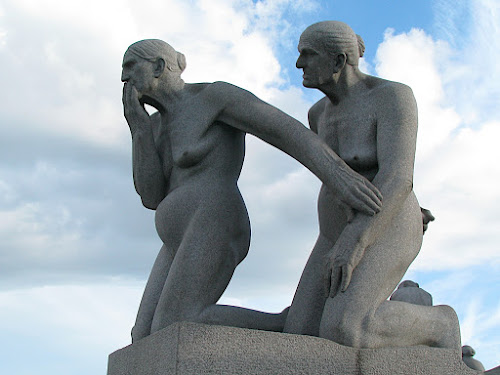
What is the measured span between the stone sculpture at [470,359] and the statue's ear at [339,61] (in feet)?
16.1

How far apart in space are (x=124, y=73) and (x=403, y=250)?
2.90 meters

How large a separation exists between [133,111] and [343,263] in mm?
2269

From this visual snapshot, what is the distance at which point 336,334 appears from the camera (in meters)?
5.45

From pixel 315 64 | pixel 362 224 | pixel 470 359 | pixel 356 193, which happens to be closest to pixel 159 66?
pixel 315 64

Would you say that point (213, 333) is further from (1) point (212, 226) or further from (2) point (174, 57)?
(2) point (174, 57)

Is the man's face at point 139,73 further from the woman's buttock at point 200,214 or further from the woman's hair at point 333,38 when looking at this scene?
the woman's hair at point 333,38

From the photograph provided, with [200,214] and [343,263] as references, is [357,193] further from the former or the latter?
[200,214]

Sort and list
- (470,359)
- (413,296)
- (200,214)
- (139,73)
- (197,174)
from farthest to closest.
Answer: (470,359) → (413,296) → (139,73) → (197,174) → (200,214)

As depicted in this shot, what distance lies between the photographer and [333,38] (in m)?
6.23

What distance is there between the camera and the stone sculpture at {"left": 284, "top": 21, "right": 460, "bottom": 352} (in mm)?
5562

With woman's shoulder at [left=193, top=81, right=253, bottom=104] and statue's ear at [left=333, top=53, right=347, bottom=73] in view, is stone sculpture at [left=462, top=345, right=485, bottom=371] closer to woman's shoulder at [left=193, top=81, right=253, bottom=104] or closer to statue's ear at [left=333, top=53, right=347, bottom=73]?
statue's ear at [left=333, top=53, right=347, bottom=73]

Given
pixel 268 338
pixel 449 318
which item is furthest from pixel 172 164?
pixel 449 318

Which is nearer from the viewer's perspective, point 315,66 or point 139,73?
point 315,66

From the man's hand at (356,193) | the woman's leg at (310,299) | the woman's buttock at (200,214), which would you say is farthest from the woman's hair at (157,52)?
the woman's leg at (310,299)
